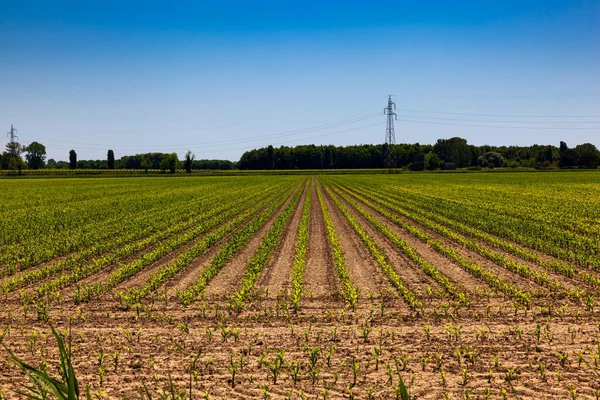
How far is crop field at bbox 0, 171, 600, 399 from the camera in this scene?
6.65 meters

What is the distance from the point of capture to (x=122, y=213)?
93.9 ft

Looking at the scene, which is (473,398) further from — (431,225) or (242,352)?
(431,225)

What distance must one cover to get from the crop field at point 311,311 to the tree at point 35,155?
176 meters

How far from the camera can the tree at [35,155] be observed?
171 m

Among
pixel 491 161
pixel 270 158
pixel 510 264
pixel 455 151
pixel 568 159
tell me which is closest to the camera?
pixel 510 264

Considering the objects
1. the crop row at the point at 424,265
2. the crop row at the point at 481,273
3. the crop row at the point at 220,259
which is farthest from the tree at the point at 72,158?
the crop row at the point at 481,273

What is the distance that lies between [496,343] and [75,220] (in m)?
24.0

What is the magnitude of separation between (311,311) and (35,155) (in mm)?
195785

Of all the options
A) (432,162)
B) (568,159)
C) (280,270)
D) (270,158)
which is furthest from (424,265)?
(270,158)

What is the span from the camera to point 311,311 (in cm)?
984

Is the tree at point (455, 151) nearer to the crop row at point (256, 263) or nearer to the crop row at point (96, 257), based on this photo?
→ the crop row at point (256, 263)

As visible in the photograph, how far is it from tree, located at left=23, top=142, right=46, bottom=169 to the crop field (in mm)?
176306

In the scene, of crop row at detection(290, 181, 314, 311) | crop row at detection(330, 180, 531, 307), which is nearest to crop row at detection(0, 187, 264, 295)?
crop row at detection(290, 181, 314, 311)

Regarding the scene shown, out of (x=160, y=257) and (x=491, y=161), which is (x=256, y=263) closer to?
(x=160, y=257)
